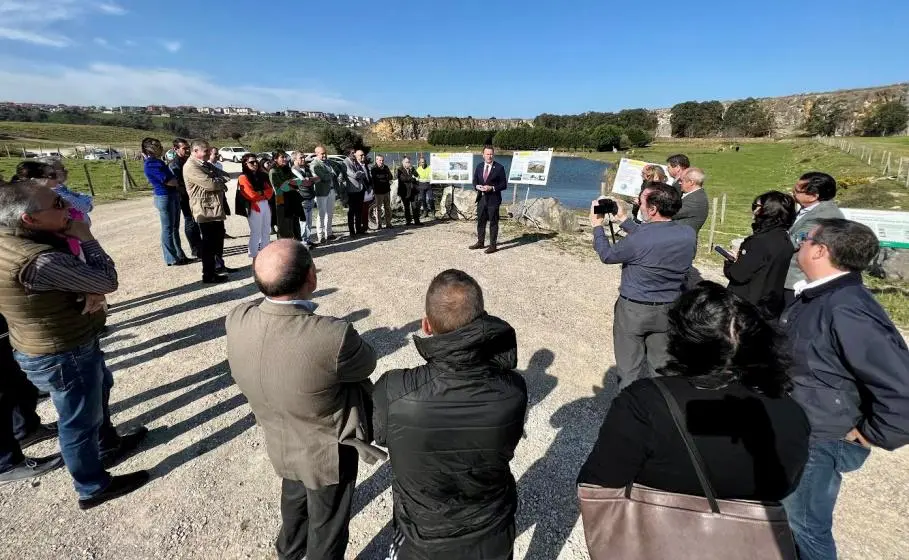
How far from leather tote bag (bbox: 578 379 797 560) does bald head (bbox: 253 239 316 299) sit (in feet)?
4.39

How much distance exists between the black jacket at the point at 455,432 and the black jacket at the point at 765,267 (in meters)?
2.58

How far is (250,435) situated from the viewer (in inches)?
128

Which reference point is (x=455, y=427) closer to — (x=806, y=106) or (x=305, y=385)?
(x=305, y=385)

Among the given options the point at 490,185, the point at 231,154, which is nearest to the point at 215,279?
the point at 490,185

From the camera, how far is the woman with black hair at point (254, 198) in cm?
638

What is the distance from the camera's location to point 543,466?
118 inches

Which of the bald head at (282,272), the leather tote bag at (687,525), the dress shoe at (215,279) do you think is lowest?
the dress shoe at (215,279)

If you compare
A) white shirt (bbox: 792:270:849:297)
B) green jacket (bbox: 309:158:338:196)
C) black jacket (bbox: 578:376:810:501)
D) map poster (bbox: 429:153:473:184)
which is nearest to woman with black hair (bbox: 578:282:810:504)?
black jacket (bbox: 578:376:810:501)

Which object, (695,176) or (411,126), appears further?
(411,126)

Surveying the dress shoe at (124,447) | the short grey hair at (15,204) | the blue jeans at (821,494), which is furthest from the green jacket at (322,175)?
the blue jeans at (821,494)

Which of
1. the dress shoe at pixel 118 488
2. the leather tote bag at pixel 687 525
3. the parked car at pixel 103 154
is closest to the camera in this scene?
the leather tote bag at pixel 687 525

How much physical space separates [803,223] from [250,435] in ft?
15.3

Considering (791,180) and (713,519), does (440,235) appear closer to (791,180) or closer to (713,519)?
(713,519)

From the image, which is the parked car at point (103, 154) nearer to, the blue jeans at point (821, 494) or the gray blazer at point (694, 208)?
the gray blazer at point (694, 208)
